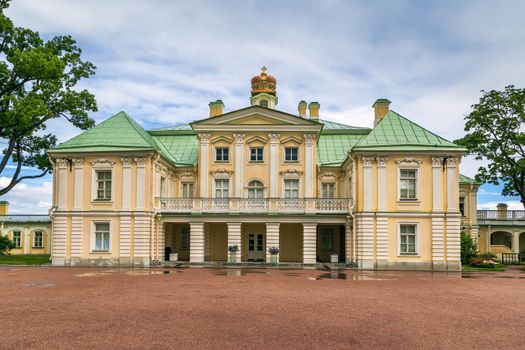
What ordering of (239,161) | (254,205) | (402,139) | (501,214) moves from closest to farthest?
(402,139), (254,205), (239,161), (501,214)

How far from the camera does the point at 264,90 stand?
3903cm

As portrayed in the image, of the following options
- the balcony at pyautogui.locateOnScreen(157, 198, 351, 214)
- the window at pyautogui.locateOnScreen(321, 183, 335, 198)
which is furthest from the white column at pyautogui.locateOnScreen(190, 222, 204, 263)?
the window at pyautogui.locateOnScreen(321, 183, 335, 198)

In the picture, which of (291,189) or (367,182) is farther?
(291,189)

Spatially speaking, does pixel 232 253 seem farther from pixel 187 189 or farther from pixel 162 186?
pixel 187 189

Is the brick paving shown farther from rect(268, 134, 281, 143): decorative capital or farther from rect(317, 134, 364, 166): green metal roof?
rect(317, 134, 364, 166): green metal roof

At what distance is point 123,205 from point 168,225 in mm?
4964

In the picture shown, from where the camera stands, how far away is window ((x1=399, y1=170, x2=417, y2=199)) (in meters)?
28.0

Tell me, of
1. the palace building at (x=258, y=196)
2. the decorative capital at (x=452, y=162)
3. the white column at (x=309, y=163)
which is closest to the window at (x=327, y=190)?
the palace building at (x=258, y=196)

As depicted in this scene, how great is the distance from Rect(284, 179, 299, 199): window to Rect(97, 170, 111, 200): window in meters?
11.2

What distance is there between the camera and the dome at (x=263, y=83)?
39.1 meters

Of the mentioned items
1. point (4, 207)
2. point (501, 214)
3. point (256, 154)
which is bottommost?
point (501, 214)

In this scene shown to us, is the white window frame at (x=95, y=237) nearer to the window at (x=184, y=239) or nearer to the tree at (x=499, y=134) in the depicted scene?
the window at (x=184, y=239)

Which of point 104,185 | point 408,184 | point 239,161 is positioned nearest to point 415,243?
point 408,184

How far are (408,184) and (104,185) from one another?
17.9 meters
